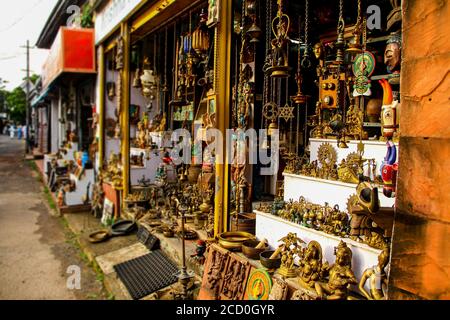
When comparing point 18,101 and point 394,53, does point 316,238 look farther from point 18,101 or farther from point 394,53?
point 18,101

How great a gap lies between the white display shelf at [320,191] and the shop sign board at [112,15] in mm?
4626

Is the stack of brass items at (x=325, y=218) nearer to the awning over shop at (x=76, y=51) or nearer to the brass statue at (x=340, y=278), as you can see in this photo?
the brass statue at (x=340, y=278)

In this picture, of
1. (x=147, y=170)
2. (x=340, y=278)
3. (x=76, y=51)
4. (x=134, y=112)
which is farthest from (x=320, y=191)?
(x=76, y=51)

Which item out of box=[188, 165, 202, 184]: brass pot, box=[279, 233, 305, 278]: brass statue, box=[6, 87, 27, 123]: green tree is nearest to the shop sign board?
box=[188, 165, 202, 184]: brass pot

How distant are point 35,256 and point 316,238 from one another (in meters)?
5.53

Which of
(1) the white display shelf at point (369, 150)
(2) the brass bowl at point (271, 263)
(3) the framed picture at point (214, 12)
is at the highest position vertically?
(3) the framed picture at point (214, 12)

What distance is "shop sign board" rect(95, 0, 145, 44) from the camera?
752cm

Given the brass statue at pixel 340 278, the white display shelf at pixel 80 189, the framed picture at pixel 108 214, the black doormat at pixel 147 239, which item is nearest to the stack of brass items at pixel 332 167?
the brass statue at pixel 340 278

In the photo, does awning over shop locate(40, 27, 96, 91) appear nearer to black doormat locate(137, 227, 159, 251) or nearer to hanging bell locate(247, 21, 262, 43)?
black doormat locate(137, 227, 159, 251)

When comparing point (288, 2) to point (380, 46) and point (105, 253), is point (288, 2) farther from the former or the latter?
point (105, 253)

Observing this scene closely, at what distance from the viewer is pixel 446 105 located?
1.94 meters

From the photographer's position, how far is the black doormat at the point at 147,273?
4793 millimetres
